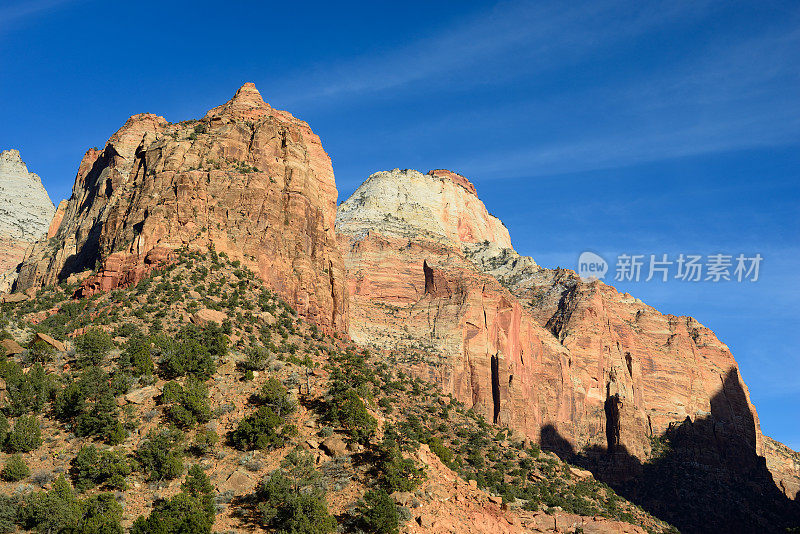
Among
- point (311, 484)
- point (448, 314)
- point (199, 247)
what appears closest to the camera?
point (311, 484)

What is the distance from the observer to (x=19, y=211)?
177 meters

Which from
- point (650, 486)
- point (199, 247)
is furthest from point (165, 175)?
point (650, 486)

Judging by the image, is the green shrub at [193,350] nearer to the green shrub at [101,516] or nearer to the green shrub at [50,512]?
the green shrub at [101,516]

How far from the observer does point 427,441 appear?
83500 millimetres

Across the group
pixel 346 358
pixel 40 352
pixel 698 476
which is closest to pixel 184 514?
A: pixel 40 352

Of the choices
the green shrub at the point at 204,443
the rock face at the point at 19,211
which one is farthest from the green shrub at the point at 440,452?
the rock face at the point at 19,211

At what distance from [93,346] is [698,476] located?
108929 millimetres

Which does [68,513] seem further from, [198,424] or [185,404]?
[185,404]

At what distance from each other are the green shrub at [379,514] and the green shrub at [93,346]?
26.0 metres

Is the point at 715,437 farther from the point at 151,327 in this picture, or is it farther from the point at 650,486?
the point at 151,327

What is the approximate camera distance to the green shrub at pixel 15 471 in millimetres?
56875

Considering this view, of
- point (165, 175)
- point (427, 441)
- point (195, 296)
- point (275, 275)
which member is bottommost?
point (427, 441)

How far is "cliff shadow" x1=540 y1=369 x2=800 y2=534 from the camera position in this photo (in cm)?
13238

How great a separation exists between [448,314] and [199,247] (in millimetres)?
69538
